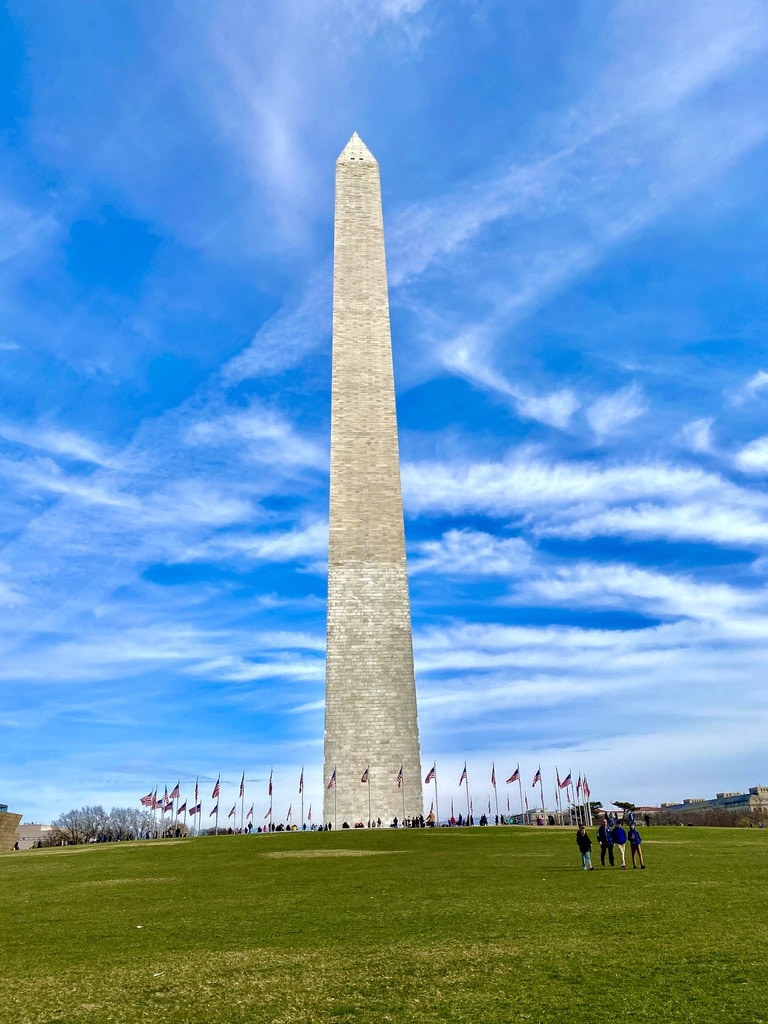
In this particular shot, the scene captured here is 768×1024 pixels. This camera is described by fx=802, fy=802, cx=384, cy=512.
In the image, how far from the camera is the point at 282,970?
768 cm

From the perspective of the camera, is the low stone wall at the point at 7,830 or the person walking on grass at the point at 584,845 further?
the low stone wall at the point at 7,830

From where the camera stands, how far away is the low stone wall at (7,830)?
32.4 metres

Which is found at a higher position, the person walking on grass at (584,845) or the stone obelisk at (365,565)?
the stone obelisk at (365,565)

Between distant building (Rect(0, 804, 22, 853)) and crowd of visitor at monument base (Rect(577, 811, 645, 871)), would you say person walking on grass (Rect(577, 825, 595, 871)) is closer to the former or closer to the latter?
crowd of visitor at monument base (Rect(577, 811, 645, 871))

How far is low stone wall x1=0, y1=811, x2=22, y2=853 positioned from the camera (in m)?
32.4

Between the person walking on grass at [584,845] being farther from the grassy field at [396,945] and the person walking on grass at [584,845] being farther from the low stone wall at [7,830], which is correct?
the low stone wall at [7,830]

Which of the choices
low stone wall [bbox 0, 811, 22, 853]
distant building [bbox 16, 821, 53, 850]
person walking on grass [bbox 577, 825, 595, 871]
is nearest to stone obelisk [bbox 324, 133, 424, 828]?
low stone wall [bbox 0, 811, 22, 853]

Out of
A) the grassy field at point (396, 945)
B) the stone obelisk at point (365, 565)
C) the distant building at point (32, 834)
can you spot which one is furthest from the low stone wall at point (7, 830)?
the distant building at point (32, 834)

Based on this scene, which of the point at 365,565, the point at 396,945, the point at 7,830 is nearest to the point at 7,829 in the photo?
the point at 7,830

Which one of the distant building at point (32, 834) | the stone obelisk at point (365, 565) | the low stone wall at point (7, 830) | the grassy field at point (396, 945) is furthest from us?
the distant building at point (32, 834)

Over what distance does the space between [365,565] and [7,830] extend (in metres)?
19.8

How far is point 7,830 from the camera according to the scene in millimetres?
33156

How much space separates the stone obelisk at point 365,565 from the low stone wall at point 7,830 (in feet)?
44.9

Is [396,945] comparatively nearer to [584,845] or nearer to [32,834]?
[584,845]
